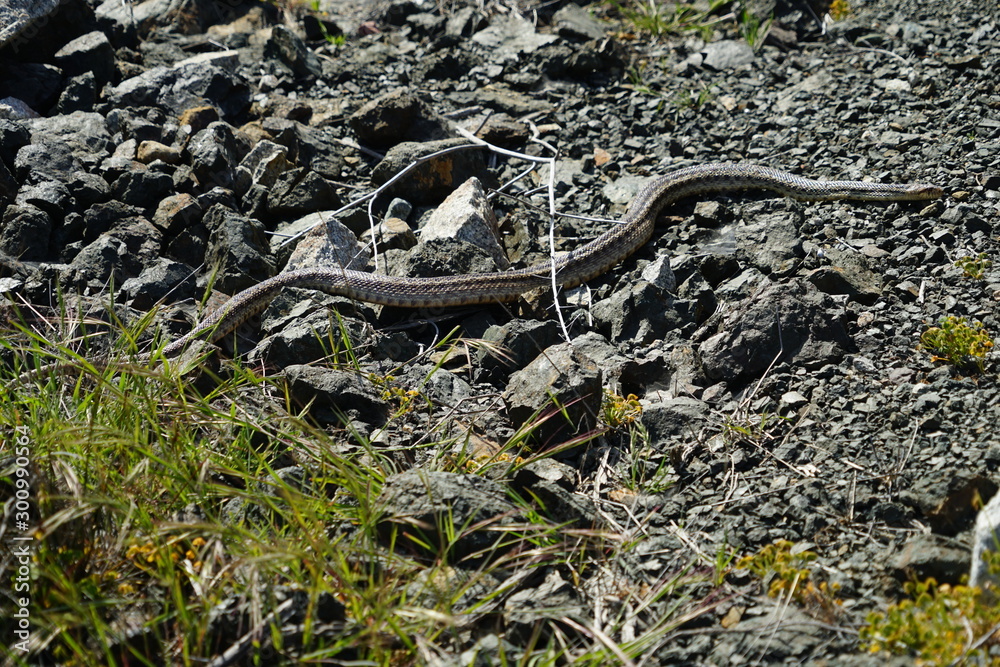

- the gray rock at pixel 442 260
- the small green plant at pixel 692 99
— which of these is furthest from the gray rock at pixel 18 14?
the small green plant at pixel 692 99

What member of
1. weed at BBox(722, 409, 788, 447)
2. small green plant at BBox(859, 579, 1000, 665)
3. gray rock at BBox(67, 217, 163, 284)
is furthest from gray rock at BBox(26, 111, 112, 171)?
small green plant at BBox(859, 579, 1000, 665)

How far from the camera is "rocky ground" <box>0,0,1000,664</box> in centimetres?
418

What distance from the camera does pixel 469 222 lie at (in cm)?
721

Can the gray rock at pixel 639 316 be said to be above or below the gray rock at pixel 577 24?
below

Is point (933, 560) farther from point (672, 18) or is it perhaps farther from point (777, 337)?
point (672, 18)

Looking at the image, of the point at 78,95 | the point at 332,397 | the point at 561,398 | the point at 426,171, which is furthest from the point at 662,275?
the point at 78,95

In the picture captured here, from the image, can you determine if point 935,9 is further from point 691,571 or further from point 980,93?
point 691,571

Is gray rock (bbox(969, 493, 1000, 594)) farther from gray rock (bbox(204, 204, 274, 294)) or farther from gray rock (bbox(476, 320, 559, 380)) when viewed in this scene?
gray rock (bbox(204, 204, 274, 294))

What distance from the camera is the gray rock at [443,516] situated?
13.1 feet

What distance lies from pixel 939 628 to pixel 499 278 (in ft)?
14.1

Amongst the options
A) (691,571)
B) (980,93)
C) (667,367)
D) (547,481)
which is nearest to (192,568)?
(547,481)

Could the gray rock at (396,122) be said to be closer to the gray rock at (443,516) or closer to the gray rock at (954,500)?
the gray rock at (443,516)

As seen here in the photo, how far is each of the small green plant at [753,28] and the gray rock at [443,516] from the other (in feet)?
27.6

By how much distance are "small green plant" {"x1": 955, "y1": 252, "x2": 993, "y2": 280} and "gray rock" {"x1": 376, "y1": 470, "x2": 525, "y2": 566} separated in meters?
3.70
